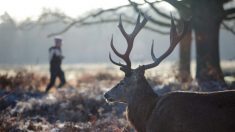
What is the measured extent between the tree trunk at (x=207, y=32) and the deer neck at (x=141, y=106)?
26.4 ft

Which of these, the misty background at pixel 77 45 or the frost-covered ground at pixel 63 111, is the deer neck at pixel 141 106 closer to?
the frost-covered ground at pixel 63 111

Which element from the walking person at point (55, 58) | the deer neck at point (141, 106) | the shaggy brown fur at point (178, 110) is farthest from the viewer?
the walking person at point (55, 58)

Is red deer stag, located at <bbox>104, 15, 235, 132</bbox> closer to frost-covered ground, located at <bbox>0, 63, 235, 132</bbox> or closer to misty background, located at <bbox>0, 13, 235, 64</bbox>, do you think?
frost-covered ground, located at <bbox>0, 63, 235, 132</bbox>

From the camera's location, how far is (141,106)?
868 cm

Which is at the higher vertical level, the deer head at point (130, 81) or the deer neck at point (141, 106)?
the deer head at point (130, 81)

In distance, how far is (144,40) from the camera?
105m

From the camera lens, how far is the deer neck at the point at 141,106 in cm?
851

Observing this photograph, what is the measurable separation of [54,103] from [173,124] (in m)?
7.43

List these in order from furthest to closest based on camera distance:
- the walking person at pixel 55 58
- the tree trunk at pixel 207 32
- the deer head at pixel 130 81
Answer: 1. the walking person at pixel 55 58
2. the tree trunk at pixel 207 32
3. the deer head at pixel 130 81

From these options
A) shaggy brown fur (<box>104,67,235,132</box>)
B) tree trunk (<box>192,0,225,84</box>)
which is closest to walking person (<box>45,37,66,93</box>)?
tree trunk (<box>192,0,225,84</box>)

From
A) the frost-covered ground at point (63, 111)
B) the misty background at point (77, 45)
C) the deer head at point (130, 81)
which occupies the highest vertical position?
the deer head at point (130, 81)

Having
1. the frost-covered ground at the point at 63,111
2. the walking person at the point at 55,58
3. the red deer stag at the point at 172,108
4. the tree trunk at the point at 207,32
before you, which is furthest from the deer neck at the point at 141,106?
the walking person at the point at 55,58

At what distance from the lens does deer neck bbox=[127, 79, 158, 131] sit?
851cm

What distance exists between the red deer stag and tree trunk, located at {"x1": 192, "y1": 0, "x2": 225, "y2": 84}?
26.1 ft
